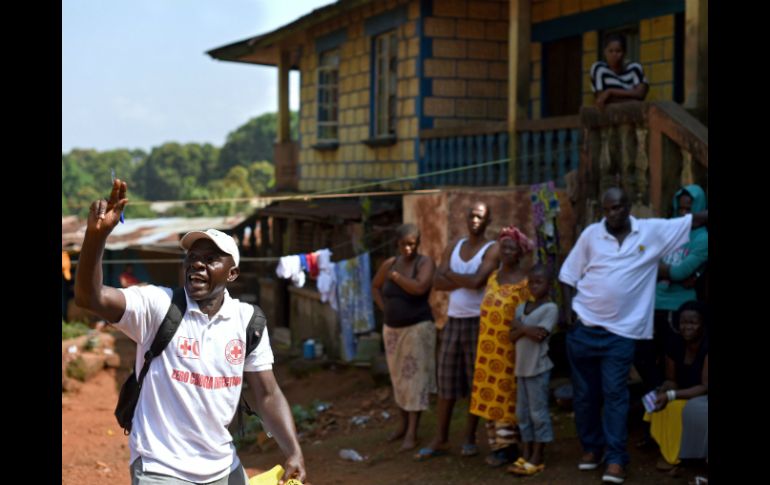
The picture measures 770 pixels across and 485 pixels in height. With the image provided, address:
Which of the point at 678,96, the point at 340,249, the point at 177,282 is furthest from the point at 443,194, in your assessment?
the point at 177,282

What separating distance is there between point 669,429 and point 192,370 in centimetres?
397

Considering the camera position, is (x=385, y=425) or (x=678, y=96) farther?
(x=678, y=96)

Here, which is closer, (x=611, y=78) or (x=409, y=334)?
(x=409, y=334)

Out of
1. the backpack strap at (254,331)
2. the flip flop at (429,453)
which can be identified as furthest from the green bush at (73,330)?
the backpack strap at (254,331)

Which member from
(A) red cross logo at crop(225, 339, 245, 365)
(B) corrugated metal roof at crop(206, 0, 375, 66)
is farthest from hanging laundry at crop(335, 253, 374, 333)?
(A) red cross logo at crop(225, 339, 245, 365)

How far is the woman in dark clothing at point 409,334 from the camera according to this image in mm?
8734

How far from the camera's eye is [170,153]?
68562mm

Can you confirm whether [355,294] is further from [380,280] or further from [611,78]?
[611,78]

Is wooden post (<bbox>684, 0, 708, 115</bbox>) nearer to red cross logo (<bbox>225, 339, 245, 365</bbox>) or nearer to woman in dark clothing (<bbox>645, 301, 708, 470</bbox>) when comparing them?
woman in dark clothing (<bbox>645, 301, 708, 470</bbox>)

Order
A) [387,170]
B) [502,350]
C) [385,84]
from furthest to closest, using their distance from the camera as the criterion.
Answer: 1. [385,84]
2. [387,170]
3. [502,350]

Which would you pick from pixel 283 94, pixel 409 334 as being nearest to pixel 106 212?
pixel 409 334

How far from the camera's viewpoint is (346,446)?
952cm

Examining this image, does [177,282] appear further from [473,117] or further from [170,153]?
[170,153]

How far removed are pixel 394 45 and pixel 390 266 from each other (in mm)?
7056
